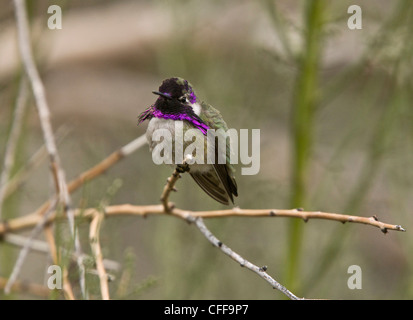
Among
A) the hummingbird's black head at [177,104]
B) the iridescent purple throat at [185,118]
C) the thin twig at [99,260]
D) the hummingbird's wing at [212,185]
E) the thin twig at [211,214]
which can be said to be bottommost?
the thin twig at [99,260]

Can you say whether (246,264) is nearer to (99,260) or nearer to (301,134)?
(99,260)

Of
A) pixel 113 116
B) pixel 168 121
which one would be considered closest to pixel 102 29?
pixel 113 116

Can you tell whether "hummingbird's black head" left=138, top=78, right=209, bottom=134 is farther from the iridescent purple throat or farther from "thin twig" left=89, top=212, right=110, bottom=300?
"thin twig" left=89, top=212, right=110, bottom=300

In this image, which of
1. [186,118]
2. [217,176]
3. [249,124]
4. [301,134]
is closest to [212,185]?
[217,176]

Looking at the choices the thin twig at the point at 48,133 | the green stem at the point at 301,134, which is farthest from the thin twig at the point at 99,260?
the green stem at the point at 301,134

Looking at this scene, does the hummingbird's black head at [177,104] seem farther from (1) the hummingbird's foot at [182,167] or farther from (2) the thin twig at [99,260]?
(2) the thin twig at [99,260]
